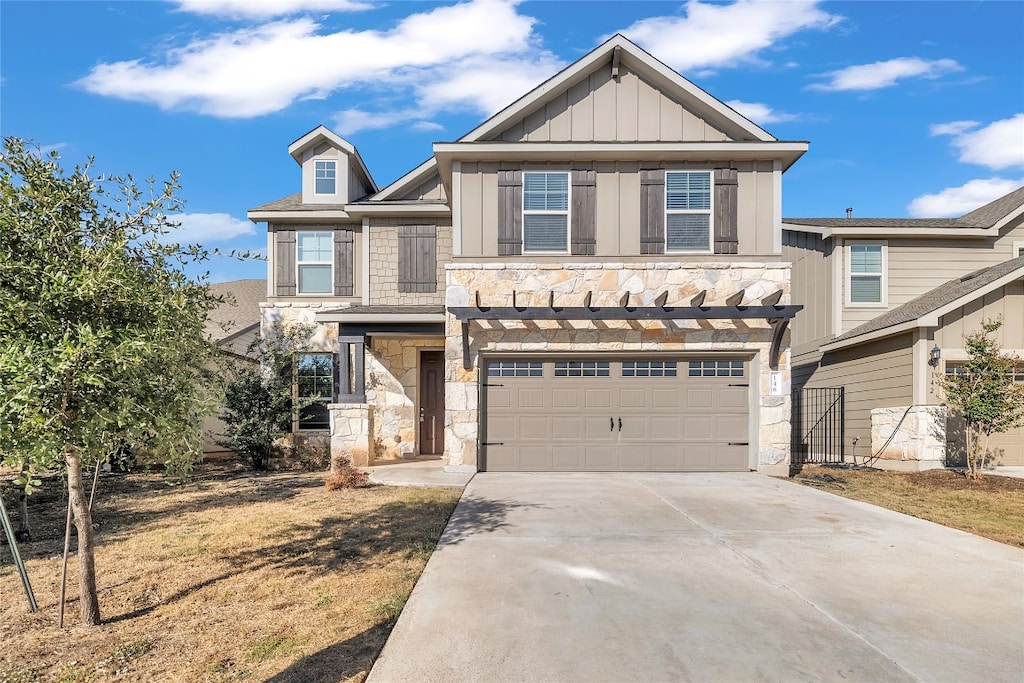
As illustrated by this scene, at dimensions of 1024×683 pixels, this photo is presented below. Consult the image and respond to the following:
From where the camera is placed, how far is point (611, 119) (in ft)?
38.3

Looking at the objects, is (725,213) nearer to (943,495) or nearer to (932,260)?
(943,495)

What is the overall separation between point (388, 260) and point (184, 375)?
387 inches

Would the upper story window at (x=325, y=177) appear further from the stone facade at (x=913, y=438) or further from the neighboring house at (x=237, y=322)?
the stone facade at (x=913, y=438)

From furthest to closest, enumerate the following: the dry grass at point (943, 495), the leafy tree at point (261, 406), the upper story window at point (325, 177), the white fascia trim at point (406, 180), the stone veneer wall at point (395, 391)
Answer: the upper story window at point (325, 177), the white fascia trim at point (406, 180), the stone veneer wall at point (395, 391), the leafy tree at point (261, 406), the dry grass at point (943, 495)

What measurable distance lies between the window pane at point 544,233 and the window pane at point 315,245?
222 inches

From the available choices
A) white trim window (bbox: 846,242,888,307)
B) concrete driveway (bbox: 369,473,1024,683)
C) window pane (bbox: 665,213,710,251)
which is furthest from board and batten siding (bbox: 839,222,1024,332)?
concrete driveway (bbox: 369,473,1024,683)

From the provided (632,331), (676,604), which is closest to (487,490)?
(632,331)

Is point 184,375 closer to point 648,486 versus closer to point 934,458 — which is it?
point 648,486

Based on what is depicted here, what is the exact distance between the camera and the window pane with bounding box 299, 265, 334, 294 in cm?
1486

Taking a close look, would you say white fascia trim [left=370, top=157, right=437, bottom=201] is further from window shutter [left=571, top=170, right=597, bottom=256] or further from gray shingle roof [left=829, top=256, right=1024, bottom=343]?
gray shingle roof [left=829, top=256, right=1024, bottom=343]

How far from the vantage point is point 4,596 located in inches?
207

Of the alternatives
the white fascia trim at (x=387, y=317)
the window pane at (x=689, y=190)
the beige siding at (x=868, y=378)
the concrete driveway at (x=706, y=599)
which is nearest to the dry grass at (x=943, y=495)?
the concrete driveway at (x=706, y=599)

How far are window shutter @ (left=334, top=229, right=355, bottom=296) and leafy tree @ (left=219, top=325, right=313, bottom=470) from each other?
1.78 meters

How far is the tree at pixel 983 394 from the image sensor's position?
11406mm
